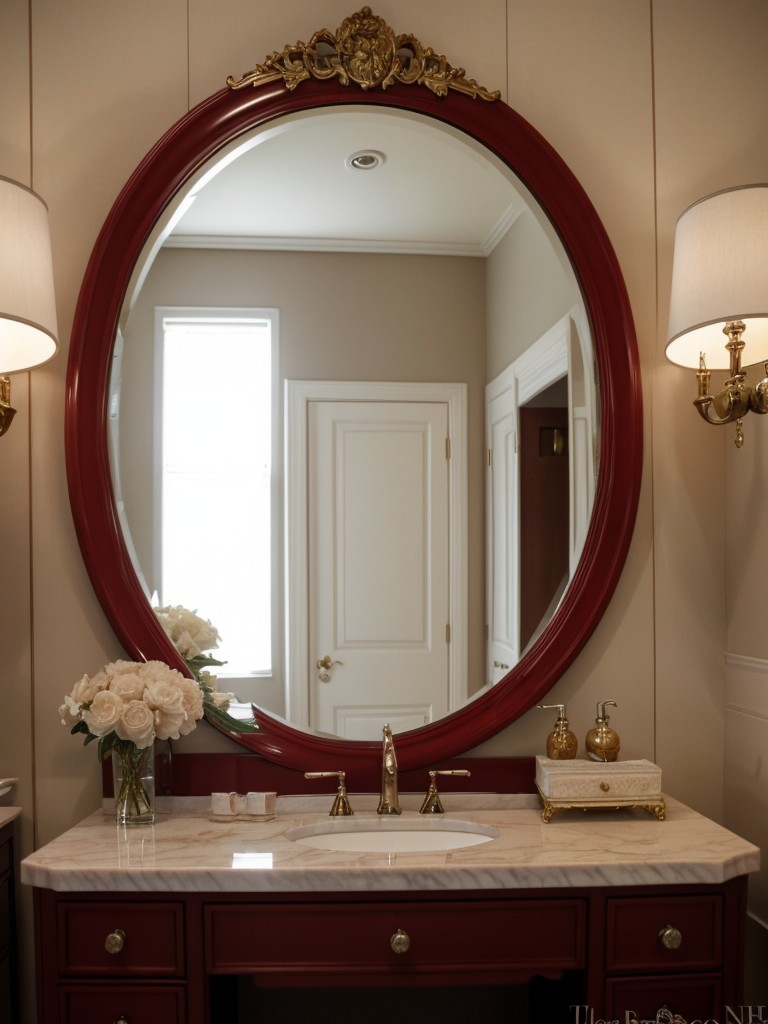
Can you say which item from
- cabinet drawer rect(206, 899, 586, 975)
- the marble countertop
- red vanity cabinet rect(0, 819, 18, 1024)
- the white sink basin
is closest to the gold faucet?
the white sink basin

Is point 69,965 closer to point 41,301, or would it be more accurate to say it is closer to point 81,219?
point 41,301

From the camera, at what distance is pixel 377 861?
1545mm

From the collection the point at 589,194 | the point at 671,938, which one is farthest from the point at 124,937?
the point at 589,194

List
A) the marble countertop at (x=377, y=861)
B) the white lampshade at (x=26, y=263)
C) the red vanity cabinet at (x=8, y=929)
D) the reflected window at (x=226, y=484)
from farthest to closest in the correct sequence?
the reflected window at (x=226, y=484) → the red vanity cabinet at (x=8, y=929) → the white lampshade at (x=26, y=263) → the marble countertop at (x=377, y=861)

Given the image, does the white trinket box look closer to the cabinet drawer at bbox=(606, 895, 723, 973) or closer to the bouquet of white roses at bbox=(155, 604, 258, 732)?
the cabinet drawer at bbox=(606, 895, 723, 973)

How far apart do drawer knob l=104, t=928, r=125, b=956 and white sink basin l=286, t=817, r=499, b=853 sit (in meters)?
0.41

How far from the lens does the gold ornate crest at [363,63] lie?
192cm

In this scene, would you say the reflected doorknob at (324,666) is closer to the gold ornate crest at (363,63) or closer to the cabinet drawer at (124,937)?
the cabinet drawer at (124,937)

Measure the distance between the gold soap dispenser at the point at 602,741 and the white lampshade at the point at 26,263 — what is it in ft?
4.47

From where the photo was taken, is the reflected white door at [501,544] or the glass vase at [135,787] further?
the reflected white door at [501,544]

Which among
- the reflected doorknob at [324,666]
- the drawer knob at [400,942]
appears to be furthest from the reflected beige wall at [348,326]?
the drawer knob at [400,942]

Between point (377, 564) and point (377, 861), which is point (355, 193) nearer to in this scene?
point (377, 564)

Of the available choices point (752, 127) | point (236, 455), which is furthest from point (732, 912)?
point (752, 127)

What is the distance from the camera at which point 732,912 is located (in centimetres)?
157
